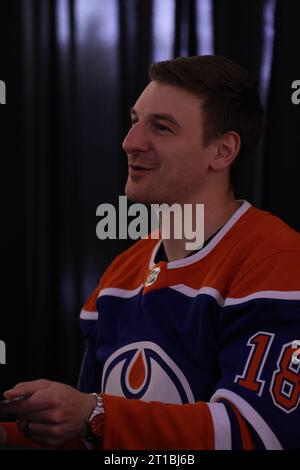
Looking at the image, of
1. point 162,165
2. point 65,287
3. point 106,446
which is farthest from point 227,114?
point 65,287

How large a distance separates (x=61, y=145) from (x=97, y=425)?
1314 millimetres

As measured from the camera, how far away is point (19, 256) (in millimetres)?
2152

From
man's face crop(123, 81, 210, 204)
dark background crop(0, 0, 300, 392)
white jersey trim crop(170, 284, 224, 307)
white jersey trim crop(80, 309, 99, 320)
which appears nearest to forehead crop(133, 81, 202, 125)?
man's face crop(123, 81, 210, 204)

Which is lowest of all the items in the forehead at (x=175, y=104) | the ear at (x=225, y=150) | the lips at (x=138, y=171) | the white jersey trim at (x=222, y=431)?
the white jersey trim at (x=222, y=431)

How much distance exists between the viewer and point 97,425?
2.98 feet

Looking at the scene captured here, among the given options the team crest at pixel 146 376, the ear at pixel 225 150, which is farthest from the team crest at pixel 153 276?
the ear at pixel 225 150

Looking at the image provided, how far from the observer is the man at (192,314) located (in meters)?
0.93

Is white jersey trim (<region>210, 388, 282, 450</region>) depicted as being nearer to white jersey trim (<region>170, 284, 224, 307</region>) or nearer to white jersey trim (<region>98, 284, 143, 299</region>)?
white jersey trim (<region>170, 284, 224, 307</region>)

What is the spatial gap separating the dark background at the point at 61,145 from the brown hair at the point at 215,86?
703 millimetres

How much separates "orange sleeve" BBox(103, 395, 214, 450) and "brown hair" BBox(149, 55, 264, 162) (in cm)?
54

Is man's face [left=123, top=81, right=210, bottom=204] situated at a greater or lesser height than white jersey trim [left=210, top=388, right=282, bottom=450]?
greater

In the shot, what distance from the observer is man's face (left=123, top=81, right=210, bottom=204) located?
1.23 meters

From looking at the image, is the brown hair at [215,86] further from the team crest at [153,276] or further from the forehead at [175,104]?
the team crest at [153,276]

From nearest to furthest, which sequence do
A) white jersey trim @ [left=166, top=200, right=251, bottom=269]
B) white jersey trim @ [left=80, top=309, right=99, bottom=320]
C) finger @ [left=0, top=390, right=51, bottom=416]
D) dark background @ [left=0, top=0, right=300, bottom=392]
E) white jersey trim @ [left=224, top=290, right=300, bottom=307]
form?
finger @ [left=0, top=390, right=51, bottom=416] < white jersey trim @ [left=224, top=290, right=300, bottom=307] < white jersey trim @ [left=166, top=200, right=251, bottom=269] < white jersey trim @ [left=80, top=309, right=99, bottom=320] < dark background @ [left=0, top=0, right=300, bottom=392]
